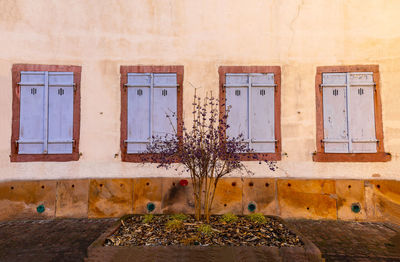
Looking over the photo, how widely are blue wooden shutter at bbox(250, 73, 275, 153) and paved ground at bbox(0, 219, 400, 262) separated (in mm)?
1472

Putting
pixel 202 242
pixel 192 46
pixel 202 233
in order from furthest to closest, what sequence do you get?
1. pixel 192 46
2. pixel 202 233
3. pixel 202 242

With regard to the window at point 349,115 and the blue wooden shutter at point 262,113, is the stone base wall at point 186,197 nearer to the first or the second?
the window at point 349,115

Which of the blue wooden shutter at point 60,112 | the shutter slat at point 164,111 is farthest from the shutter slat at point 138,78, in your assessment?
the blue wooden shutter at point 60,112

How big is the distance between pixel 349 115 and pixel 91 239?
480cm

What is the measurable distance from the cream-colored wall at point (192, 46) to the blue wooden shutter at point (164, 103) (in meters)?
0.26

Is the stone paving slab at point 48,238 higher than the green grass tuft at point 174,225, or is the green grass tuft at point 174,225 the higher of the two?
the green grass tuft at point 174,225

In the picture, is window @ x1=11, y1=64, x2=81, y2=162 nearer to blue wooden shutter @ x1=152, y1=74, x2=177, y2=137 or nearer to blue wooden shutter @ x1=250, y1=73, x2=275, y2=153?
blue wooden shutter @ x1=152, y1=74, x2=177, y2=137

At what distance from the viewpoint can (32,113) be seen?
5.14 metres

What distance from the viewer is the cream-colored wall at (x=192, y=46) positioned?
515 centimetres

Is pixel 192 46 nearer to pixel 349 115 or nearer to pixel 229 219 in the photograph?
pixel 349 115

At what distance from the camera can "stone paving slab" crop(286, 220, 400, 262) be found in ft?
11.8

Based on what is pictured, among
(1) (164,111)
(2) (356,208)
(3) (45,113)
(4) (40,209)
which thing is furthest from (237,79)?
(4) (40,209)

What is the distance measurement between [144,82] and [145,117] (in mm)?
659

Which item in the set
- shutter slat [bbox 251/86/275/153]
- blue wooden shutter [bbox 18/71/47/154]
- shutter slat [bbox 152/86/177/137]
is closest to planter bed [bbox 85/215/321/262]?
shutter slat [bbox 251/86/275/153]
